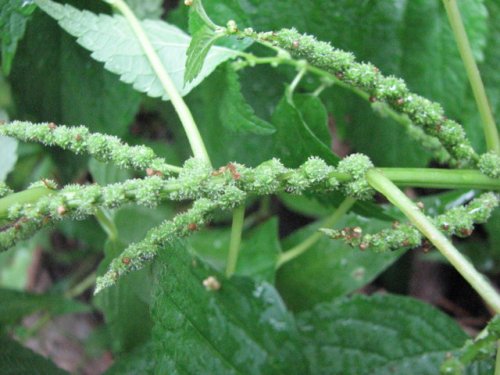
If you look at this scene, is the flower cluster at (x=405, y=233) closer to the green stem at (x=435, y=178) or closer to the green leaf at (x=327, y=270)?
the green stem at (x=435, y=178)

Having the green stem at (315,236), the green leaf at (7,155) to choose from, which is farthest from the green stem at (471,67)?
the green leaf at (7,155)

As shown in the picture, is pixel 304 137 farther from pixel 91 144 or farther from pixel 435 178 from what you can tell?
pixel 91 144

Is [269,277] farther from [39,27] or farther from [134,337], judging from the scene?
[39,27]

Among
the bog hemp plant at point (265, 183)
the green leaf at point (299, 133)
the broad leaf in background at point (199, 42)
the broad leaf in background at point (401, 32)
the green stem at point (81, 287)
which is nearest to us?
the bog hemp plant at point (265, 183)

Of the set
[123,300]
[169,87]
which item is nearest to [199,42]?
[169,87]

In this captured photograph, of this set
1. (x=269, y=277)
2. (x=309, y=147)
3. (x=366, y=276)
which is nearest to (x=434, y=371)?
(x=366, y=276)

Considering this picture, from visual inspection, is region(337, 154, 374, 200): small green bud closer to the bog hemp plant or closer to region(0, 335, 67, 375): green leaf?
the bog hemp plant

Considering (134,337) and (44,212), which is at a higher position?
(44,212)
